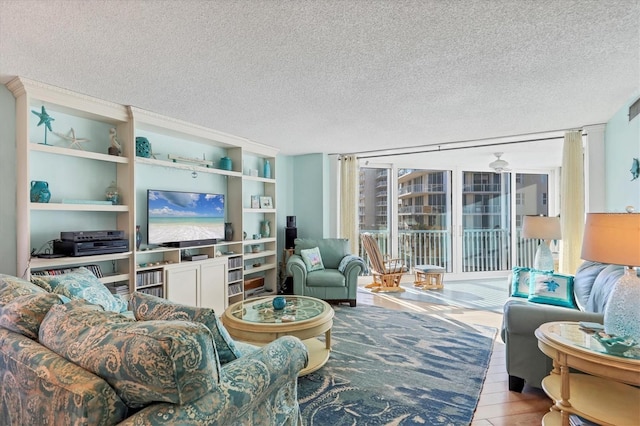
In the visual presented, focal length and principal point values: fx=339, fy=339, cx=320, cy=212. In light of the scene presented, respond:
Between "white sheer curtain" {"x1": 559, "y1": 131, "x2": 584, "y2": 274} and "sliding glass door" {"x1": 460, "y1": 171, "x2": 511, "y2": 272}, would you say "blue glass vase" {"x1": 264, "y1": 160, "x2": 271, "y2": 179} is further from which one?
"white sheer curtain" {"x1": 559, "y1": 131, "x2": 584, "y2": 274}

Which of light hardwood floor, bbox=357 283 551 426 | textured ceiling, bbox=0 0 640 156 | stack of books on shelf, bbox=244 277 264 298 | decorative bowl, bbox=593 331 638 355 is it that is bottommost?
light hardwood floor, bbox=357 283 551 426

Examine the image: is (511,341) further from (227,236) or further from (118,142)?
(118,142)

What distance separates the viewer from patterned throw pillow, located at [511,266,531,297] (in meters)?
3.34

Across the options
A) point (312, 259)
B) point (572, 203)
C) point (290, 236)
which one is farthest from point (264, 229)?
point (572, 203)

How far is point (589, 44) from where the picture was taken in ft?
7.00

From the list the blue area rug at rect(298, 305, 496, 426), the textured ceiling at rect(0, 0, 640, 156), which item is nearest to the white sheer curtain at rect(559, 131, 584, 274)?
the textured ceiling at rect(0, 0, 640, 156)

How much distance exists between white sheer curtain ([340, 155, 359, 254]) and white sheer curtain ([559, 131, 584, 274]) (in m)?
2.94

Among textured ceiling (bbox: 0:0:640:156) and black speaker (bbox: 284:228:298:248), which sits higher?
textured ceiling (bbox: 0:0:640:156)

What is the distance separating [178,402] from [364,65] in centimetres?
227

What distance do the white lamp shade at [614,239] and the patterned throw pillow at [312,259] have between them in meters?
3.46

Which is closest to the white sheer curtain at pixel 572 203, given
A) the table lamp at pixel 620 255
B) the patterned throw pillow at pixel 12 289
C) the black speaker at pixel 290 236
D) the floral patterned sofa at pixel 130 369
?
the table lamp at pixel 620 255

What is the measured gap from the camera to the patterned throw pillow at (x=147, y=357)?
1044 millimetres

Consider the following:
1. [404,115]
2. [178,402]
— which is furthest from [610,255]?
[404,115]

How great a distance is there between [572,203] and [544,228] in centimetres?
92
